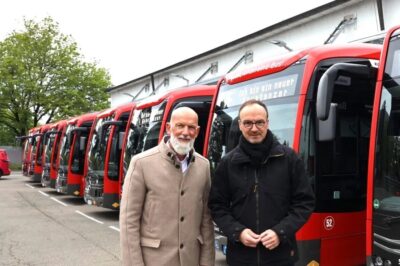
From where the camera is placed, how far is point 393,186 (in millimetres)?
4180

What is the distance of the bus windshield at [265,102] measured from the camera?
5.33 metres

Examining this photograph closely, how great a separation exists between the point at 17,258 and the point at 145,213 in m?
5.52

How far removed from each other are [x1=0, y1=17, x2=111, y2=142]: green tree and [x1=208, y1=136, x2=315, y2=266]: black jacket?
129ft

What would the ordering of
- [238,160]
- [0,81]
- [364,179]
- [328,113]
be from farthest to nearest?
1. [0,81]
2. [364,179]
3. [328,113]
4. [238,160]

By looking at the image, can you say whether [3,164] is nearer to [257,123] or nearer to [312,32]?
[312,32]

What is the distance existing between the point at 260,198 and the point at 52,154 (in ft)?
61.6

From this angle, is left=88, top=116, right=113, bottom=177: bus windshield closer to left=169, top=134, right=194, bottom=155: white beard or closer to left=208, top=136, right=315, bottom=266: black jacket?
left=169, top=134, right=194, bottom=155: white beard

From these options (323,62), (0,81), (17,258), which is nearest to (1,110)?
(0,81)

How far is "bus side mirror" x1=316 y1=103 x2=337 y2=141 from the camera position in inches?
184

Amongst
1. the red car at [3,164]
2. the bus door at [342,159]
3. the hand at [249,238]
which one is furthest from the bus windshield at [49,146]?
the hand at [249,238]

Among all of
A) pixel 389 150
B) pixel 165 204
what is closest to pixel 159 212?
pixel 165 204

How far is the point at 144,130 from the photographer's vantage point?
11.0 m

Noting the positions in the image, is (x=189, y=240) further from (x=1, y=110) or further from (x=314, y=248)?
(x=1, y=110)

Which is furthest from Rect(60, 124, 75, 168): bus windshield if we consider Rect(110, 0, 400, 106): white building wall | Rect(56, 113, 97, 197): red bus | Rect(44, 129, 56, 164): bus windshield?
Rect(110, 0, 400, 106): white building wall
